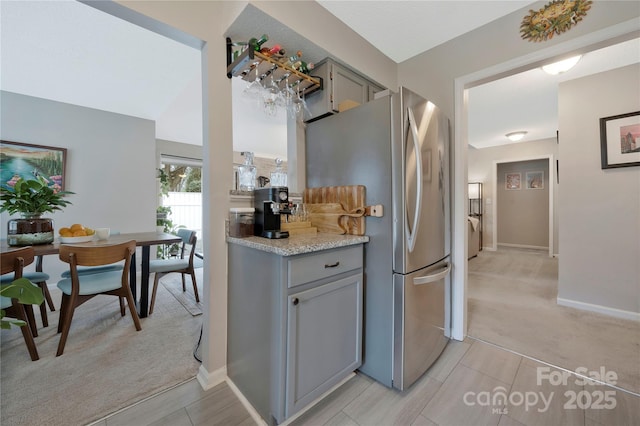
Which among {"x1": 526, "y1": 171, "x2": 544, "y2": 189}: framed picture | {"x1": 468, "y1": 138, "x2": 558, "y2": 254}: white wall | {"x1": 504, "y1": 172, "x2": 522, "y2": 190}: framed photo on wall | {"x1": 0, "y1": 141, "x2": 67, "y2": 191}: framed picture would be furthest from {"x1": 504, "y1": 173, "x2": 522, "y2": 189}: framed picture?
{"x1": 0, "y1": 141, "x2": 67, "y2": 191}: framed picture

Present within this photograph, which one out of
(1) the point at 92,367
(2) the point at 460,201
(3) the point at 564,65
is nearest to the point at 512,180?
(3) the point at 564,65

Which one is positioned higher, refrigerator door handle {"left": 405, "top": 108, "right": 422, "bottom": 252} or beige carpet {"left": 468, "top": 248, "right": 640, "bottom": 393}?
refrigerator door handle {"left": 405, "top": 108, "right": 422, "bottom": 252}

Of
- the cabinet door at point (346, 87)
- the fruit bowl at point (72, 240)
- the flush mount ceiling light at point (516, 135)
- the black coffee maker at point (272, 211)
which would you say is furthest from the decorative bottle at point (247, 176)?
the flush mount ceiling light at point (516, 135)

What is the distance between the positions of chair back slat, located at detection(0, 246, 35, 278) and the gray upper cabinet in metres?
2.16

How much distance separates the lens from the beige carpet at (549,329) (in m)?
1.72

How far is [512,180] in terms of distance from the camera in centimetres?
639

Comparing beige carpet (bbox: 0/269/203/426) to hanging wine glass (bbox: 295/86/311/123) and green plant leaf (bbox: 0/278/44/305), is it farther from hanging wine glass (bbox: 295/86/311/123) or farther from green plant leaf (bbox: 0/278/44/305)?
hanging wine glass (bbox: 295/86/311/123)

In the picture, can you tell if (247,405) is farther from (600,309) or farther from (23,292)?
(600,309)

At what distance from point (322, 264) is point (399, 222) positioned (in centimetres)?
52

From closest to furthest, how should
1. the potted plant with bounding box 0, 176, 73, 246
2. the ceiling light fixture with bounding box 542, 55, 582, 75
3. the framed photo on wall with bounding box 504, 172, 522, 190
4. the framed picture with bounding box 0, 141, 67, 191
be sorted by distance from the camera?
the potted plant with bounding box 0, 176, 73, 246 < the ceiling light fixture with bounding box 542, 55, 582, 75 < the framed picture with bounding box 0, 141, 67, 191 < the framed photo on wall with bounding box 504, 172, 522, 190

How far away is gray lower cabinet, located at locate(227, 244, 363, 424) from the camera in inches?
45.4

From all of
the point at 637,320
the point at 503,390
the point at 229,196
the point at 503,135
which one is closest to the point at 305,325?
the point at 229,196

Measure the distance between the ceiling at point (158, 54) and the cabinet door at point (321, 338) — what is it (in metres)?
1.62

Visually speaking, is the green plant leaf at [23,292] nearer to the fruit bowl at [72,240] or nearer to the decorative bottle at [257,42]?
the decorative bottle at [257,42]
